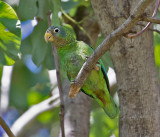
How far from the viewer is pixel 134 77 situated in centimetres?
257

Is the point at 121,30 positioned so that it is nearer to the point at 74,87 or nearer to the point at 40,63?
the point at 74,87

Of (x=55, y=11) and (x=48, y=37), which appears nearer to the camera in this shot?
(x=48, y=37)

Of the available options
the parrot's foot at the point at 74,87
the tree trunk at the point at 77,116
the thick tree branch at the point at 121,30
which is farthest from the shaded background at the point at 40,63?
the thick tree branch at the point at 121,30

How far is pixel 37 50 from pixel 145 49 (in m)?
0.92

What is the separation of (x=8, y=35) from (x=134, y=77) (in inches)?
38.4

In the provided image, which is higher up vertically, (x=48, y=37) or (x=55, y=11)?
(x=55, y=11)

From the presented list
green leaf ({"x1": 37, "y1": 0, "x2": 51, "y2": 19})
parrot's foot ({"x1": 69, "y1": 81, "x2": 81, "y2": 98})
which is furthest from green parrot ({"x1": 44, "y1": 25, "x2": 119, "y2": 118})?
parrot's foot ({"x1": 69, "y1": 81, "x2": 81, "y2": 98})

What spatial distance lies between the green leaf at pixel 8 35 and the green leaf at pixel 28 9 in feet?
0.96

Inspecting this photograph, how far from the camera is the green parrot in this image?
2.64 meters

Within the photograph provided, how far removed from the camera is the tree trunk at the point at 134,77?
2.48 m

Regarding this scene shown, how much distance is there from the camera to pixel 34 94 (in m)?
5.52

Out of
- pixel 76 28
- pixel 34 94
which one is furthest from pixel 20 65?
pixel 76 28

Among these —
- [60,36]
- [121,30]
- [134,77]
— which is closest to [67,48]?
[60,36]

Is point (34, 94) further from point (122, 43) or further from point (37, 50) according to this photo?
point (122, 43)
